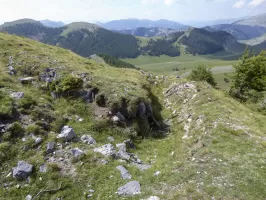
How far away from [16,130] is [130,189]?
9.40 metres

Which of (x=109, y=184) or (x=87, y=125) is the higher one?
(x=87, y=125)

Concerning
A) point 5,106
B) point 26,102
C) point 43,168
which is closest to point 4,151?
point 43,168

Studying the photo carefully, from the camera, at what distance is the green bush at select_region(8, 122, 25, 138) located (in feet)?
49.2

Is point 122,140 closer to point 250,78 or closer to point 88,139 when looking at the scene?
point 88,139

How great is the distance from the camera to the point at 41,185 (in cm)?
1216

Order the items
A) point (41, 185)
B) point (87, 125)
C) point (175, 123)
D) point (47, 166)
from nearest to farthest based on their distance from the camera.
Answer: point (41, 185)
point (47, 166)
point (87, 125)
point (175, 123)

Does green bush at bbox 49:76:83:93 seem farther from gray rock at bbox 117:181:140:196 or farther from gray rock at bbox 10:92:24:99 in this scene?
gray rock at bbox 117:181:140:196

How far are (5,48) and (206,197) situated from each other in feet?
102

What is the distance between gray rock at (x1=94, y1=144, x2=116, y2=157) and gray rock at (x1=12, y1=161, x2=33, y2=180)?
14.7ft

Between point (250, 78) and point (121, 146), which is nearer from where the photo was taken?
point (121, 146)

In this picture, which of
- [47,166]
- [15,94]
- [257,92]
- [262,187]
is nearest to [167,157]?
[262,187]

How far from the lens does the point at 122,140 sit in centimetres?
1755

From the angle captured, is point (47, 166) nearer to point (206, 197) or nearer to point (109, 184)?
point (109, 184)

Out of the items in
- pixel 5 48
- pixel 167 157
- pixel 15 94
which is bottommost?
pixel 167 157
